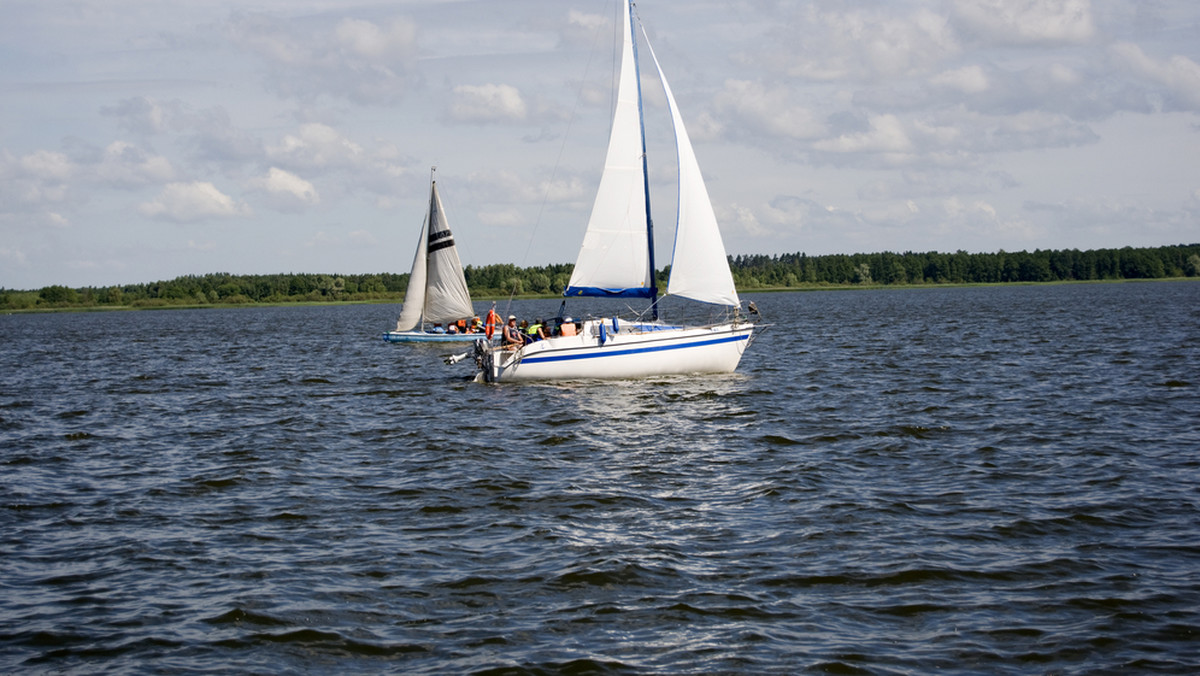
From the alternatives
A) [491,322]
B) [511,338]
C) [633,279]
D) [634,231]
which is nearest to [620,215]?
[634,231]

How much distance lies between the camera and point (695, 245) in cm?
3284

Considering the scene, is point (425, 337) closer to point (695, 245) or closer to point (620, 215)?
point (620, 215)

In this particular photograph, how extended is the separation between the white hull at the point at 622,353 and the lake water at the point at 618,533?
1241mm

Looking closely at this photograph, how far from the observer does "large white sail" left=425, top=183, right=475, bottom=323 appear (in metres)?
57.3

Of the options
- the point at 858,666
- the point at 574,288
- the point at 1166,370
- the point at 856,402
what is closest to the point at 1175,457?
the point at 856,402

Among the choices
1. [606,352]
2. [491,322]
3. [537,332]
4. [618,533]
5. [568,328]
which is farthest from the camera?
[491,322]

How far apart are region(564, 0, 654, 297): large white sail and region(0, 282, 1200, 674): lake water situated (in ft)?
14.5

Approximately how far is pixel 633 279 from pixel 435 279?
26416mm

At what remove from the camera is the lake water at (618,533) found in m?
10.5

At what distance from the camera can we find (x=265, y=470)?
20.1m

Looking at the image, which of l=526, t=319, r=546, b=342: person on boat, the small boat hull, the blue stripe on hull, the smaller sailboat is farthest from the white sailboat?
the smaller sailboat

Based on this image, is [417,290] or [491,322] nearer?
[491,322]

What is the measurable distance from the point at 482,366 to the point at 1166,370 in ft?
74.3

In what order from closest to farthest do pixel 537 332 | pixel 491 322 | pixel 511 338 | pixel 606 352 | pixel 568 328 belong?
pixel 606 352 → pixel 568 328 → pixel 511 338 → pixel 537 332 → pixel 491 322
